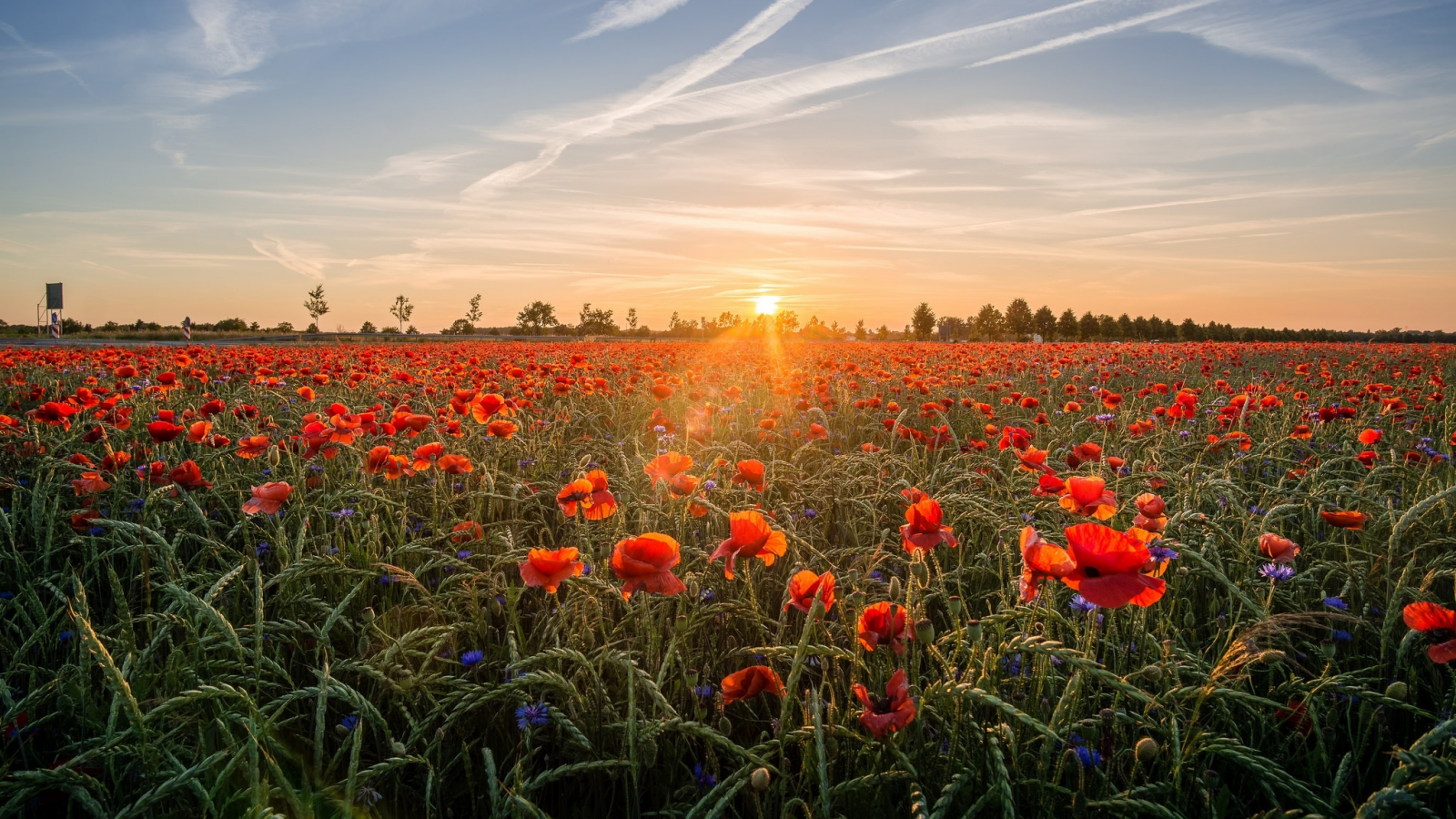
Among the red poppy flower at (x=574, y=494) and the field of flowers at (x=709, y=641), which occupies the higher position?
the red poppy flower at (x=574, y=494)

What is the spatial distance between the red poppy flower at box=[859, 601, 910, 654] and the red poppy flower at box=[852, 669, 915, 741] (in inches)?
4.4

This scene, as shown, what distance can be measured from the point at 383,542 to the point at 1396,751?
3325 mm

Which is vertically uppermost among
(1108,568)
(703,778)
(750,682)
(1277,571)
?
(1108,568)

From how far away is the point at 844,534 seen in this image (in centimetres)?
320

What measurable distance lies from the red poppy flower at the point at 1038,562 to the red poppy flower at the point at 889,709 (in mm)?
325

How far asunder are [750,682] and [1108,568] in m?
0.80

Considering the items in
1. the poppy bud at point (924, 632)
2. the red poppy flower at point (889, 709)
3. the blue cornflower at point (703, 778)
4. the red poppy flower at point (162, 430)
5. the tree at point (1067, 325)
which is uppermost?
the tree at point (1067, 325)

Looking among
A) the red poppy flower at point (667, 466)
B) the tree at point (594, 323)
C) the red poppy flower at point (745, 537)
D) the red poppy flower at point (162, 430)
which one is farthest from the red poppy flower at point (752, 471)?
the tree at point (594, 323)

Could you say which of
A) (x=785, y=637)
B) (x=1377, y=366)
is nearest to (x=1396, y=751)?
(x=785, y=637)

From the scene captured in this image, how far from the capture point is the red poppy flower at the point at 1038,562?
1.28 meters

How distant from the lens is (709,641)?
7.57ft

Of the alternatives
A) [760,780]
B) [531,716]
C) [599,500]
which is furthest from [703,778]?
[599,500]

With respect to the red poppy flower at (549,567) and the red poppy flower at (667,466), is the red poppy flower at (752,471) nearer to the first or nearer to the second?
the red poppy flower at (667,466)

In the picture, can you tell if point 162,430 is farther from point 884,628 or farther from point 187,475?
point 884,628
